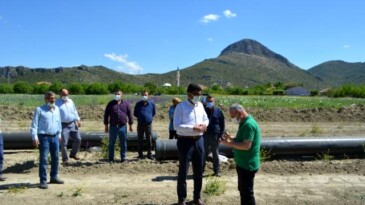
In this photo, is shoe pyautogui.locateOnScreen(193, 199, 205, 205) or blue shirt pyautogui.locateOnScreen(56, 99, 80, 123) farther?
blue shirt pyautogui.locateOnScreen(56, 99, 80, 123)

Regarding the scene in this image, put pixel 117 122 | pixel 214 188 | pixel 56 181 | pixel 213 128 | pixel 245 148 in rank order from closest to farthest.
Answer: pixel 245 148, pixel 214 188, pixel 56 181, pixel 213 128, pixel 117 122

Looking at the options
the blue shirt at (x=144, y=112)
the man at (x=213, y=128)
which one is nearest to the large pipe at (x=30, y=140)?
the blue shirt at (x=144, y=112)

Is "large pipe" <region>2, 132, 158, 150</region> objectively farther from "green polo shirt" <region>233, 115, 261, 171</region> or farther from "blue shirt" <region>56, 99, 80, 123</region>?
"green polo shirt" <region>233, 115, 261, 171</region>

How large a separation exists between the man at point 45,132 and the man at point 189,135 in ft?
9.13

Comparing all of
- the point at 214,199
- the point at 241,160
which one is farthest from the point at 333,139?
A: the point at 241,160

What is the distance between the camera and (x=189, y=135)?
676 centimetres

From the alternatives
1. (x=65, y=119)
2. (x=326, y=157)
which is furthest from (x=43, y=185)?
(x=326, y=157)

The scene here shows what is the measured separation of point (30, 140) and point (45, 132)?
4.18m

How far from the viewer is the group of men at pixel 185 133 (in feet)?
19.5

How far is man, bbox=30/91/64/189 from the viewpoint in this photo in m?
7.97

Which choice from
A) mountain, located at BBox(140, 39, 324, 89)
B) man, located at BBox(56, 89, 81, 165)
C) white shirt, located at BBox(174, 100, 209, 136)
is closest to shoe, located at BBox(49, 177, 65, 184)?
man, located at BBox(56, 89, 81, 165)

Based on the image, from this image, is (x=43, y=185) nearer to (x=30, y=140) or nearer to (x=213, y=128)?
(x=213, y=128)

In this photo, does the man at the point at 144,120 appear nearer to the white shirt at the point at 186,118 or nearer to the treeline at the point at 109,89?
the white shirt at the point at 186,118

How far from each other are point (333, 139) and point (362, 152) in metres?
0.94
